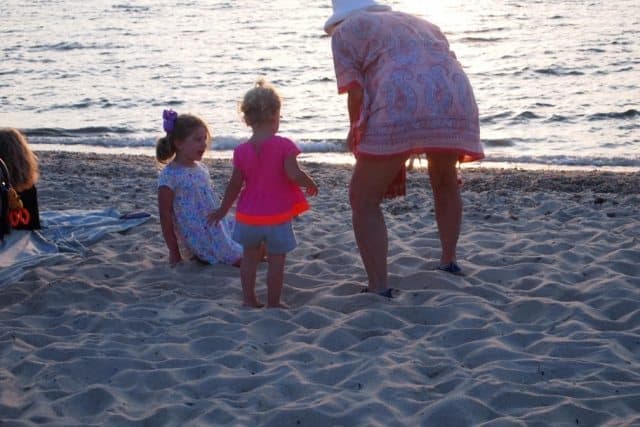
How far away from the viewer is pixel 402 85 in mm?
4547

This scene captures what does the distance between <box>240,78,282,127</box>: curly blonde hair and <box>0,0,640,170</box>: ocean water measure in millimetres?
5895

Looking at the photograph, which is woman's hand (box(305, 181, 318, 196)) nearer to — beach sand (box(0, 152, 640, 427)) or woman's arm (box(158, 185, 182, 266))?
beach sand (box(0, 152, 640, 427))

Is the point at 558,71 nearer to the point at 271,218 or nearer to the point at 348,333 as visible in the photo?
the point at 271,218

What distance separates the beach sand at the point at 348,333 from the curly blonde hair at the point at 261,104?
1010 mm

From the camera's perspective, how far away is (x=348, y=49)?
4578 mm

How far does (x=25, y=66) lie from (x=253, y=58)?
4833 millimetres

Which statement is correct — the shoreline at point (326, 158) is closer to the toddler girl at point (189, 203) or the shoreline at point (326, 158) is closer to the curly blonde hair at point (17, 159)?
the toddler girl at point (189, 203)

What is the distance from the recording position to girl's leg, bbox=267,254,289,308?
4.92 meters

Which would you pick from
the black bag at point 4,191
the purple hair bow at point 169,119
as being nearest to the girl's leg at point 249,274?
the purple hair bow at point 169,119

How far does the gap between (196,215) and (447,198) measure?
1632 mm

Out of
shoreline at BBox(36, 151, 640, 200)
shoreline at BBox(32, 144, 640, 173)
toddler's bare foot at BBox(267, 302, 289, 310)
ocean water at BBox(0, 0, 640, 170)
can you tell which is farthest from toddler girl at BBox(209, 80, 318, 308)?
ocean water at BBox(0, 0, 640, 170)

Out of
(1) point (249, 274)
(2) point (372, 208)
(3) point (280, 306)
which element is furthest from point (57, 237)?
(2) point (372, 208)

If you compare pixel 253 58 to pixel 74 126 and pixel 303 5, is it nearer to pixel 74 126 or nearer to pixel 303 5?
pixel 74 126

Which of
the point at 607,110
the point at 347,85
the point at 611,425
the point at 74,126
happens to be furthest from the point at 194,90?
the point at 611,425
